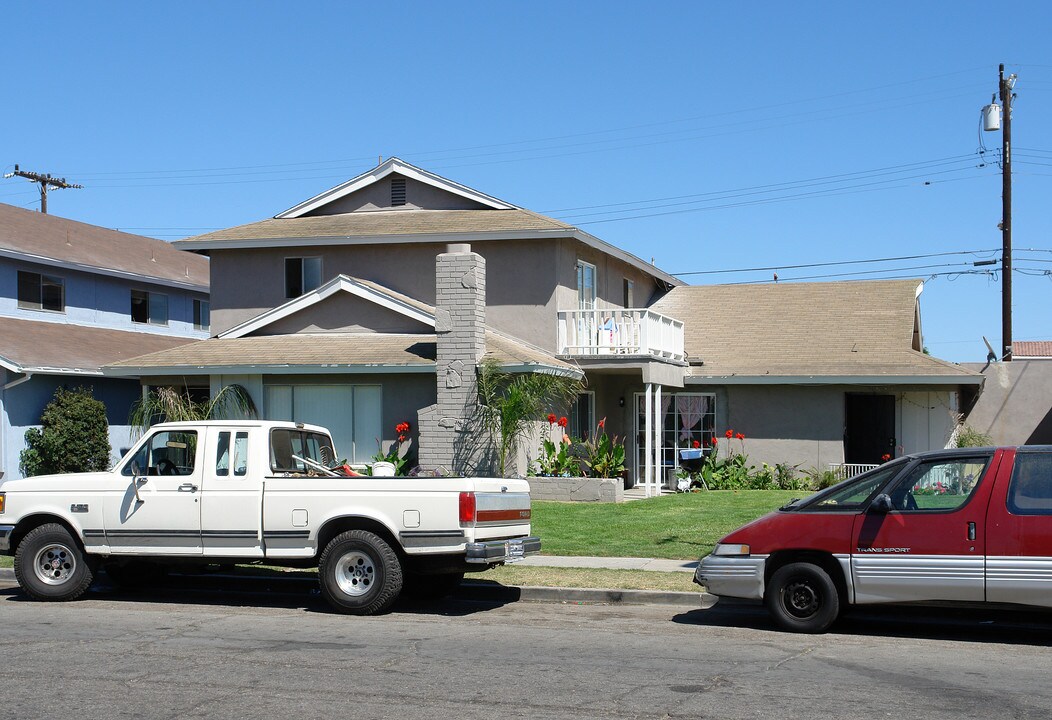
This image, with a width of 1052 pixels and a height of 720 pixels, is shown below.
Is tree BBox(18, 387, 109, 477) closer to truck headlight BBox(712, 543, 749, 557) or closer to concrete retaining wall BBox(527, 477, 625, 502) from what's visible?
concrete retaining wall BBox(527, 477, 625, 502)

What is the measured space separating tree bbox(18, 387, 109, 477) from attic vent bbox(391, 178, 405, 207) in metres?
8.47

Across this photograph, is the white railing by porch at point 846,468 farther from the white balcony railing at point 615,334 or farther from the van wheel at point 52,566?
the van wheel at point 52,566

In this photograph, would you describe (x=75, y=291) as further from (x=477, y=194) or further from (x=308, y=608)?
(x=308, y=608)

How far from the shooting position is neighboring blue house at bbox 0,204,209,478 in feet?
86.1

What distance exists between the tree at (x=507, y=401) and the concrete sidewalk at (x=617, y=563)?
619 centimetres

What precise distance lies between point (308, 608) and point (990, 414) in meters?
21.2

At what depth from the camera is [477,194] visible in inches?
1071

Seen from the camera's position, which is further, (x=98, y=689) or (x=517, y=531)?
(x=517, y=531)

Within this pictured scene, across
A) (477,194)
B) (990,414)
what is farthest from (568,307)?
(990,414)

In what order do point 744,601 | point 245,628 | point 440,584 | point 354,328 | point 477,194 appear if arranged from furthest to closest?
point 477,194
point 354,328
point 440,584
point 744,601
point 245,628

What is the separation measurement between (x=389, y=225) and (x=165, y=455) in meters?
15.0

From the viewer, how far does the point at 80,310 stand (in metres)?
31.7

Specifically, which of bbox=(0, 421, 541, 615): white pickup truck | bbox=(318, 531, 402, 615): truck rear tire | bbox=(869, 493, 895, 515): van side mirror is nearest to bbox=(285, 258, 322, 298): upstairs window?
bbox=(0, 421, 541, 615): white pickup truck

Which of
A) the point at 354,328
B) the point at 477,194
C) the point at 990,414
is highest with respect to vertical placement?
the point at 477,194
